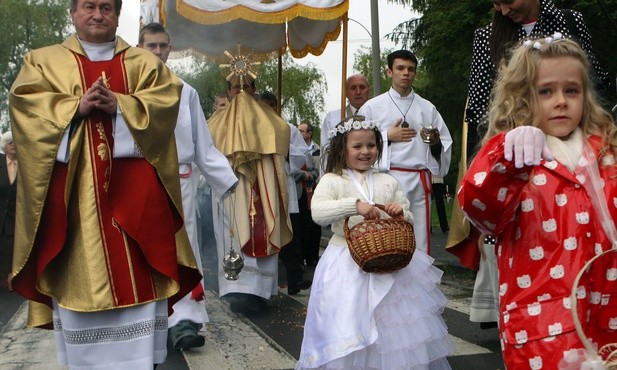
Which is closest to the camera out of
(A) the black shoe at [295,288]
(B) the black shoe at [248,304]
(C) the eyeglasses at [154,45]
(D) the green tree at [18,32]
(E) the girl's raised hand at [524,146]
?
(E) the girl's raised hand at [524,146]

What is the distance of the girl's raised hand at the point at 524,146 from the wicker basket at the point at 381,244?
2.00 m

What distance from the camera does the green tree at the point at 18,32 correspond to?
48500 millimetres

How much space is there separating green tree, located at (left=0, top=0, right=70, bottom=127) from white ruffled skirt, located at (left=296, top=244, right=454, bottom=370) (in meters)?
46.1

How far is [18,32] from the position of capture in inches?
1939

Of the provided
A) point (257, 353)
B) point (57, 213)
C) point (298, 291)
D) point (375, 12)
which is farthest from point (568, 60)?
point (375, 12)

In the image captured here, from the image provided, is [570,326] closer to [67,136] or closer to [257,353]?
[67,136]

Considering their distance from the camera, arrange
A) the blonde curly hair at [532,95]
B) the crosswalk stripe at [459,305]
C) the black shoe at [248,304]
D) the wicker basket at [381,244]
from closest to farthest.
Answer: the blonde curly hair at [532,95], the wicker basket at [381,244], the crosswalk stripe at [459,305], the black shoe at [248,304]

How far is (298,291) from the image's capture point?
972 centimetres

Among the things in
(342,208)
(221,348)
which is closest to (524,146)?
(342,208)

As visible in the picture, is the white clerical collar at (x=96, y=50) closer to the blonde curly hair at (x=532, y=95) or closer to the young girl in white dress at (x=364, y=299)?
the young girl in white dress at (x=364, y=299)

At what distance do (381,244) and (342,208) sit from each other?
15.6 inches

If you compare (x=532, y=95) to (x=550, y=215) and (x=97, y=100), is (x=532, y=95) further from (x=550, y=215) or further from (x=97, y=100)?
(x=97, y=100)

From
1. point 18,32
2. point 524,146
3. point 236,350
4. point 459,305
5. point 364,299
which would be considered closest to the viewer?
point 524,146

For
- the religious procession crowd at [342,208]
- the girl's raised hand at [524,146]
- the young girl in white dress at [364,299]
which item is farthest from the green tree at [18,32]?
the girl's raised hand at [524,146]
